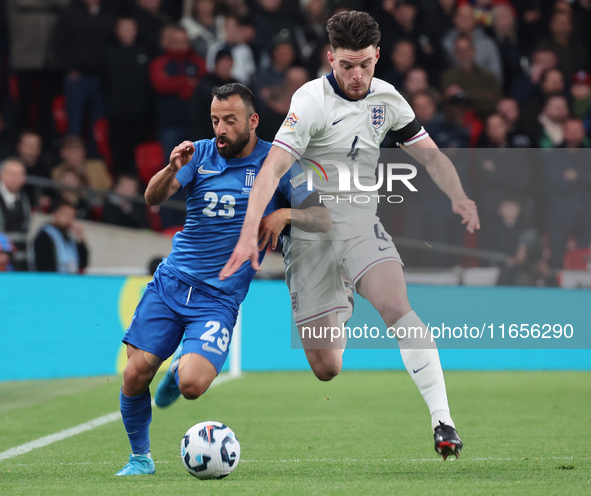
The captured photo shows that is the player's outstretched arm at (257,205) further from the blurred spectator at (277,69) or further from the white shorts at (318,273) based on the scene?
the blurred spectator at (277,69)

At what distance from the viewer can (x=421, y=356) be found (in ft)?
15.4

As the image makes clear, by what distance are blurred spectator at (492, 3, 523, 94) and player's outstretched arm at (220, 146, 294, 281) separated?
9069mm

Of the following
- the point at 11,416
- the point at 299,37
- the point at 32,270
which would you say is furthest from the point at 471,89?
the point at 11,416

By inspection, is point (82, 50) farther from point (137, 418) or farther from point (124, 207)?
point (137, 418)

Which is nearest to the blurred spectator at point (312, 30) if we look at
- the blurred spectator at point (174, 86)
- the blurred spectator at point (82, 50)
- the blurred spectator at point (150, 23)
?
the blurred spectator at point (174, 86)

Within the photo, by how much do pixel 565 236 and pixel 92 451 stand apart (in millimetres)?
6732

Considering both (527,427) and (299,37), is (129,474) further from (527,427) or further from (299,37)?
(299,37)

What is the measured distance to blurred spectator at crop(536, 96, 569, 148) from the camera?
12.0m

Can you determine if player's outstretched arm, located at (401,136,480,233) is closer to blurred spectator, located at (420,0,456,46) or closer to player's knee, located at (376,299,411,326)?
player's knee, located at (376,299,411,326)

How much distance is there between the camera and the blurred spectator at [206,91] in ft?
37.9

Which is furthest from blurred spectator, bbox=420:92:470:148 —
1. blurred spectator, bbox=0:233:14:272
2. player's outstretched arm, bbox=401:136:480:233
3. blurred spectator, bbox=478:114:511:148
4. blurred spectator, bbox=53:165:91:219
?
player's outstretched arm, bbox=401:136:480:233

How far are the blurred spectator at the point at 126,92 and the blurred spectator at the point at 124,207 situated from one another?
517 millimetres

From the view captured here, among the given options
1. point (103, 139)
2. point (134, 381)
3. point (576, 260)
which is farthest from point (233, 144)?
point (103, 139)

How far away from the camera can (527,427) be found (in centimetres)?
671
